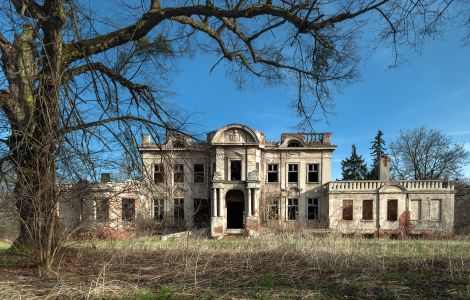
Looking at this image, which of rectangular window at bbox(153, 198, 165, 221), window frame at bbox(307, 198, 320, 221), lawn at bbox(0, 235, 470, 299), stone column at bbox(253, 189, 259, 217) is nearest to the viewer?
lawn at bbox(0, 235, 470, 299)

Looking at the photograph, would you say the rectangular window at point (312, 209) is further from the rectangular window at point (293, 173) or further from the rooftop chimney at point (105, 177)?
the rooftop chimney at point (105, 177)

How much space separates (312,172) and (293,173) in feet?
5.41

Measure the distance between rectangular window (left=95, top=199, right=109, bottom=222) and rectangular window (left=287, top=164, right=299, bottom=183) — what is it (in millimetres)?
29400

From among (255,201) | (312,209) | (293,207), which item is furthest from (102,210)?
(312,209)

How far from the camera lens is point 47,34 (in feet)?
23.1

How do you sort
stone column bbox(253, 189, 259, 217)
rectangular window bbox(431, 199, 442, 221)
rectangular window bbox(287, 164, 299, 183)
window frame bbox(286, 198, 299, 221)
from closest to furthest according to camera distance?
stone column bbox(253, 189, 259, 217)
rectangular window bbox(431, 199, 442, 221)
window frame bbox(286, 198, 299, 221)
rectangular window bbox(287, 164, 299, 183)

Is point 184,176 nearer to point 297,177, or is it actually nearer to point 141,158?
point 141,158

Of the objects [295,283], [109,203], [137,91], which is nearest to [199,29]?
[137,91]

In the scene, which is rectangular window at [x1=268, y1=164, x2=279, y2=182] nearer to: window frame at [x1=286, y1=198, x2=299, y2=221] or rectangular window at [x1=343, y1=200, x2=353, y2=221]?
window frame at [x1=286, y1=198, x2=299, y2=221]

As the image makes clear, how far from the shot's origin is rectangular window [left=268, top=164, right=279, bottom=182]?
37.2m

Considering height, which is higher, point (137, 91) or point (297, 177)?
point (137, 91)

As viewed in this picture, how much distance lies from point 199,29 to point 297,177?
92.3 ft

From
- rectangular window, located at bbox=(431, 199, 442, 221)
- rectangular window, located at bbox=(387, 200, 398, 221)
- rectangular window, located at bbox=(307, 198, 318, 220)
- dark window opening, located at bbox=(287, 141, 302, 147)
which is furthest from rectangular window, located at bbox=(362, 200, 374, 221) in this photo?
dark window opening, located at bbox=(287, 141, 302, 147)

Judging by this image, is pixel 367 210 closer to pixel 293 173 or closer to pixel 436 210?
pixel 436 210
